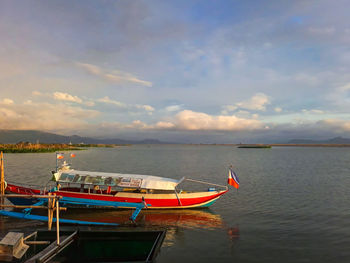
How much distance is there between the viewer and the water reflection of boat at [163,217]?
793 inches

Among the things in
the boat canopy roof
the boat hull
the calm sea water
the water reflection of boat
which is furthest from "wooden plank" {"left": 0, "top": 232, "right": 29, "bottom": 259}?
the boat canopy roof

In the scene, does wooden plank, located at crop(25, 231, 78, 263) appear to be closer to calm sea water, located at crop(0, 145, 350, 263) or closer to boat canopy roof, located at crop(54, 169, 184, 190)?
calm sea water, located at crop(0, 145, 350, 263)

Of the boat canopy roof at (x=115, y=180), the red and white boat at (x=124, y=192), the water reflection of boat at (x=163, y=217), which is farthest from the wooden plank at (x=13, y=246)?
the boat canopy roof at (x=115, y=180)

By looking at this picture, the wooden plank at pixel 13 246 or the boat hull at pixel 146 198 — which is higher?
the wooden plank at pixel 13 246

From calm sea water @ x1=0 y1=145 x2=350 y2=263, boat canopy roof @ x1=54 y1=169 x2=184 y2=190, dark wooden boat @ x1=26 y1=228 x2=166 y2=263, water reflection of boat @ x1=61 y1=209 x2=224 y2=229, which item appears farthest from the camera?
boat canopy roof @ x1=54 y1=169 x2=184 y2=190

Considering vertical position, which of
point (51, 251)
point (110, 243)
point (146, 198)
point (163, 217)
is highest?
point (51, 251)

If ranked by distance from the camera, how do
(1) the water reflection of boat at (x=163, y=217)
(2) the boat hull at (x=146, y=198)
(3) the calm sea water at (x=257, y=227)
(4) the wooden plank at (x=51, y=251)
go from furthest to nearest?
(2) the boat hull at (x=146, y=198)
(1) the water reflection of boat at (x=163, y=217)
(3) the calm sea water at (x=257, y=227)
(4) the wooden plank at (x=51, y=251)

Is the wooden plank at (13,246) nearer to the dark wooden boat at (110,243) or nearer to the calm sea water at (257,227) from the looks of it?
the dark wooden boat at (110,243)

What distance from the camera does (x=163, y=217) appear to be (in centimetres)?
2186

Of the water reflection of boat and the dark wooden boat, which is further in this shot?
A: the water reflection of boat

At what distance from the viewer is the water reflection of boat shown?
66.1ft

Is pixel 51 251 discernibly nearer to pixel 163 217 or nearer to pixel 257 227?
pixel 163 217

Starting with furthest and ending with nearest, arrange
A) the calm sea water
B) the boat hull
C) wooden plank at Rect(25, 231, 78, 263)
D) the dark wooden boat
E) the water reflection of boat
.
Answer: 1. the boat hull
2. the water reflection of boat
3. the calm sea water
4. the dark wooden boat
5. wooden plank at Rect(25, 231, 78, 263)

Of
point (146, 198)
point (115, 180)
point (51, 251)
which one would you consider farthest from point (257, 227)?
point (51, 251)
